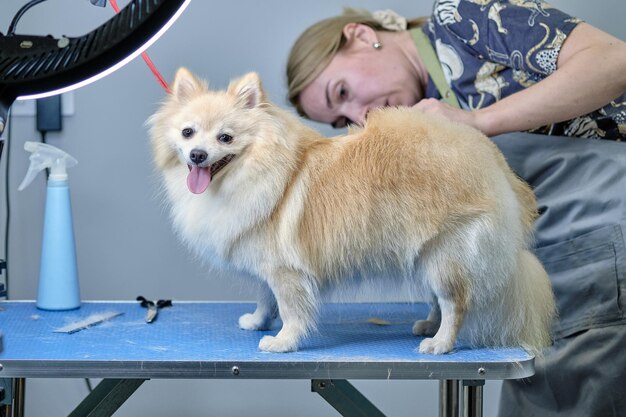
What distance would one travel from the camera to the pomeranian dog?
40.8 inches

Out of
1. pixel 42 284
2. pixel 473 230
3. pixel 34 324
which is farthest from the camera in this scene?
pixel 42 284

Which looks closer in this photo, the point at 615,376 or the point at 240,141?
the point at 240,141

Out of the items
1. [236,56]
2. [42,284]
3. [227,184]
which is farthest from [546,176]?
[42,284]

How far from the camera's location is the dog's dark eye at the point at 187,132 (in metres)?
1.04

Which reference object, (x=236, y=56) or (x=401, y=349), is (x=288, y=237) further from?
(x=236, y=56)

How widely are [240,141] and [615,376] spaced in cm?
69

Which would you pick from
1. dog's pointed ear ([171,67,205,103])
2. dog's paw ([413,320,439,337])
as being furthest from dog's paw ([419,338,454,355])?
dog's pointed ear ([171,67,205,103])

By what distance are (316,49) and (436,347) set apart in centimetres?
71

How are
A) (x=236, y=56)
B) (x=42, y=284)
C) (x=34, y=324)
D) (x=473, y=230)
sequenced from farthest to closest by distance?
1. (x=236, y=56)
2. (x=42, y=284)
3. (x=34, y=324)
4. (x=473, y=230)

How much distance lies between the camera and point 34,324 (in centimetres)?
120

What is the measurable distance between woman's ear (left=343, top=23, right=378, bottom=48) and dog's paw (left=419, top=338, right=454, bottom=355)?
69 cm

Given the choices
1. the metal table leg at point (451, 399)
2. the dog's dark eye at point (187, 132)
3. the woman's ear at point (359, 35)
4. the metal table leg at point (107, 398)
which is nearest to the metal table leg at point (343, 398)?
the metal table leg at point (451, 399)

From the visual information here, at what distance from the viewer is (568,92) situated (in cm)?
125

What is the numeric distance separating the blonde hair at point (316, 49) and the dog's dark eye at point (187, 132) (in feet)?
1.69
